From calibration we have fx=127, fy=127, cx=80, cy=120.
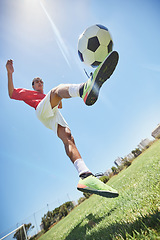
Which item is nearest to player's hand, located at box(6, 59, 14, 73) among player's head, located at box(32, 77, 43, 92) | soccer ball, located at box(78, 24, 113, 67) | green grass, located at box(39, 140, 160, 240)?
player's head, located at box(32, 77, 43, 92)

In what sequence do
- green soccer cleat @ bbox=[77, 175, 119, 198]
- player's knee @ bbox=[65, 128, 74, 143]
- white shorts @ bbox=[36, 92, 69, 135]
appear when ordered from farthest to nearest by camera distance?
1. white shorts @ bbox=[36, 92, 69, 135]
2. player's knee @ bbox=[65, 128, 74, 143]
3. green soccer cleat @ bbox=[77, 175, 119, 198]

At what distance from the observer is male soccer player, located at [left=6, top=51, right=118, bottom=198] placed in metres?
1.50

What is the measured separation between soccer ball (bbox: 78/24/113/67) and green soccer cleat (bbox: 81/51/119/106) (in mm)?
817

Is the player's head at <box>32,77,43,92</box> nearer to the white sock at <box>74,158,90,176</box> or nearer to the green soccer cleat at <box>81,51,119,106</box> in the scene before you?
the green soccer cleat at <box>81,51,119,106</box>

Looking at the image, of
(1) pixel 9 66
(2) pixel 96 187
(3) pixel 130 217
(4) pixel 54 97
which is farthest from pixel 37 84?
(3) pixel 130 217

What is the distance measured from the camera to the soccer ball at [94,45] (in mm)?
2422

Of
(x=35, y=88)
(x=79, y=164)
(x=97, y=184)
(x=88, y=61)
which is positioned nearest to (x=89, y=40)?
(x=88, y=61)

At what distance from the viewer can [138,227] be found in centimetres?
102

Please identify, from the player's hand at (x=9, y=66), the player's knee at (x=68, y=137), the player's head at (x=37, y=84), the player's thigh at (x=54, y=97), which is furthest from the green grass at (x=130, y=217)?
the player's hand at (x=9, y=66)

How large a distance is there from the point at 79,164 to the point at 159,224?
1055mm

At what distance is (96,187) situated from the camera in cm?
140

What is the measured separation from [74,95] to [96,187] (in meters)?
1.26

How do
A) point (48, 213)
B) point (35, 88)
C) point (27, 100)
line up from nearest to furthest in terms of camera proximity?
point (27, 100) < point (35, 88) < point (48, 213)

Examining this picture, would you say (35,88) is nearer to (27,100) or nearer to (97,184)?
(27,100)
